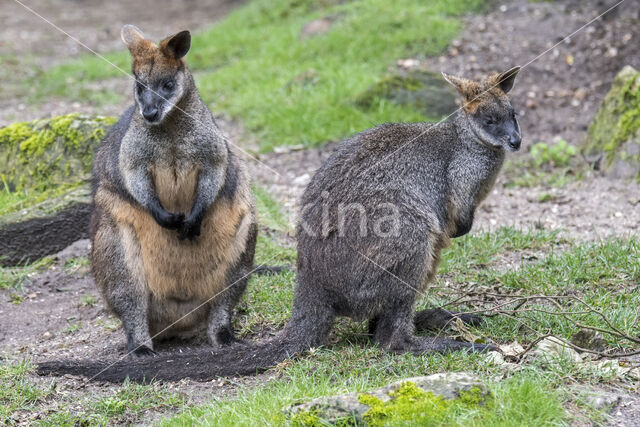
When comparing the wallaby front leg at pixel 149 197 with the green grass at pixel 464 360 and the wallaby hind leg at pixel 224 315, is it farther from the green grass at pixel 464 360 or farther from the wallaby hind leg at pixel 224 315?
the green grass at pixel 464 360

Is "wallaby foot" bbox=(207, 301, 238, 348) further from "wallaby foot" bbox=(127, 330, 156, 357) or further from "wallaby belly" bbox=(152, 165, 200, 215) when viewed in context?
"wallaby belly" bbox=(152, 165, 200, 215)

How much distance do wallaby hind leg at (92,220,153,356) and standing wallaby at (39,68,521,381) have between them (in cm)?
42

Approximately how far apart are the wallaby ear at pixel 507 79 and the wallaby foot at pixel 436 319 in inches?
62.9

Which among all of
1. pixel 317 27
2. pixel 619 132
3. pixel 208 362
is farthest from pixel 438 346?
pixel 317 27

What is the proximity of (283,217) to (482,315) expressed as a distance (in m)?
2.88

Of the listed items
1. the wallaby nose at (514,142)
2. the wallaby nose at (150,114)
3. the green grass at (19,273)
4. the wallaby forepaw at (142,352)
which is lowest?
the green grass at (19,273)

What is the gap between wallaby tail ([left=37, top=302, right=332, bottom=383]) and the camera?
4.73 meters

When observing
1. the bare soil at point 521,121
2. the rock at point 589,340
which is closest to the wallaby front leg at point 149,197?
the bare soil at point 521,121

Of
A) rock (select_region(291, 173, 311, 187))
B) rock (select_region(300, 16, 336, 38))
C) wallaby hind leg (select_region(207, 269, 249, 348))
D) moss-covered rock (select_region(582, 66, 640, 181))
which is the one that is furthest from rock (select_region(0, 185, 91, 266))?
rock (select_region(300, 16, 336, 38))

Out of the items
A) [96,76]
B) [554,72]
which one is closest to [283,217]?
[554,72]

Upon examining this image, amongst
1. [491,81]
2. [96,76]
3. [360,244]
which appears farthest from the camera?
[96,76]

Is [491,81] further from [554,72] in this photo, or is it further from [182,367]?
[554,72]

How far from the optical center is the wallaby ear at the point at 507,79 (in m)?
5.31

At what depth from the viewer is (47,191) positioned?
7562 millimetres
